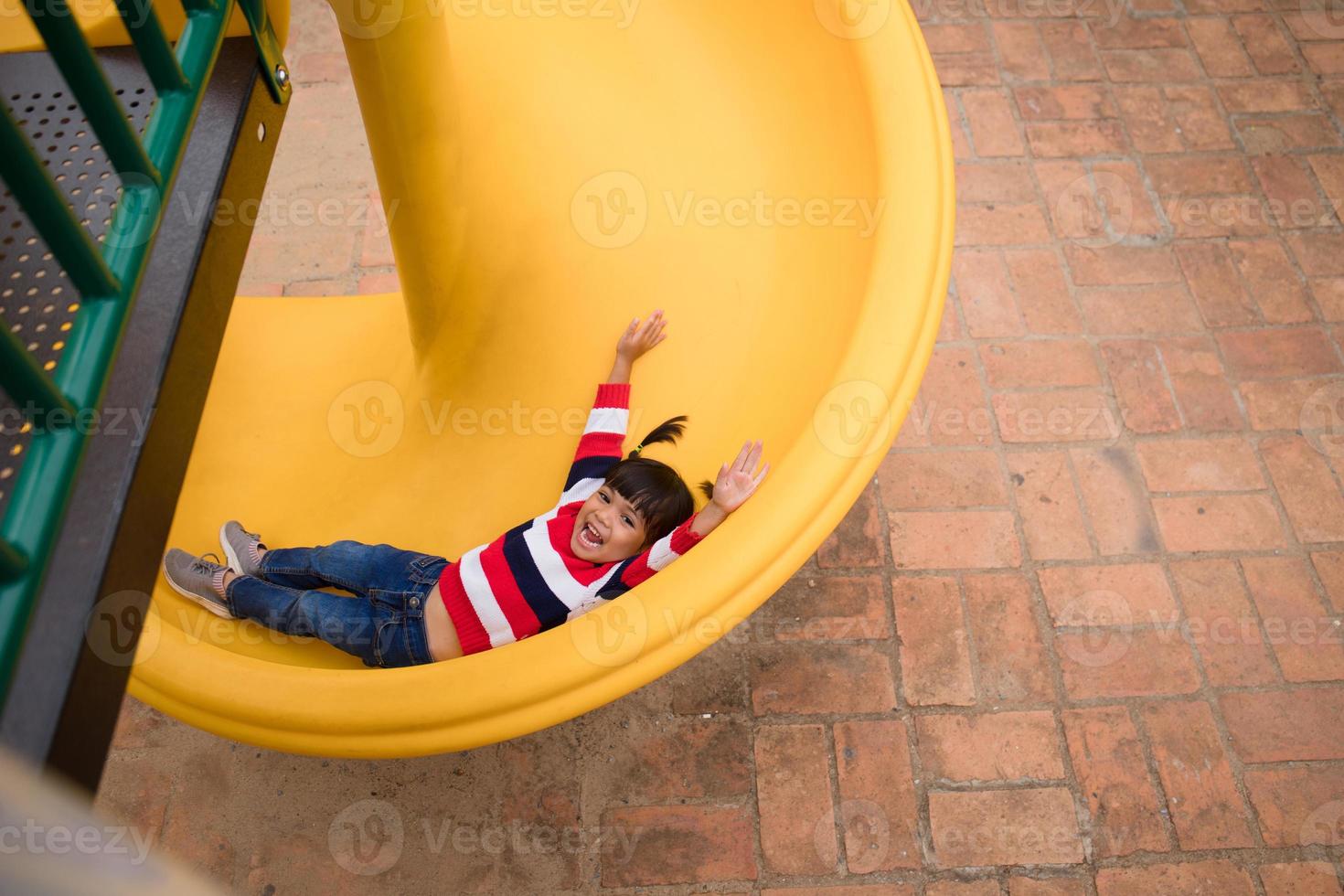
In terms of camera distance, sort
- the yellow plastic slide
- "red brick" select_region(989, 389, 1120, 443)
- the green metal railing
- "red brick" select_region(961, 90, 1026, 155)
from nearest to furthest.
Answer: the green metal railing → the yellow plastic slide → "red brick" select_region(989, 389, 1120, 443) → "red brick" select_region(961, 90, 1026, 155)

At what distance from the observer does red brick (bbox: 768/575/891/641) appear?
6.39 feet

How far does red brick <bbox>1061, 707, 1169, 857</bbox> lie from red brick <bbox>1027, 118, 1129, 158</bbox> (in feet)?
4.80

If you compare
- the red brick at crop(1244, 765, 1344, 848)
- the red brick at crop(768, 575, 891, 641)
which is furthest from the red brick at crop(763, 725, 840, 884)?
the red brick at crop(1244, 765, 1344, 848)

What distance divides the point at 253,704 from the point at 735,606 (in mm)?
577

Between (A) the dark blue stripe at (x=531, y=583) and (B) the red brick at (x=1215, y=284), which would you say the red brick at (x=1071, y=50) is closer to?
(B) the red brick at (x=1215, y=284)

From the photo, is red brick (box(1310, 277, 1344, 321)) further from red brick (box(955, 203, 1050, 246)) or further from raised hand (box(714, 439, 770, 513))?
raised hand (box(714, 439, 770, 513))

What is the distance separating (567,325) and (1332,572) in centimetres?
165

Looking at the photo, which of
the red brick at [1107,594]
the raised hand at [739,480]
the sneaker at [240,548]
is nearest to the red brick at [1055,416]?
the red brick at [1107,594]

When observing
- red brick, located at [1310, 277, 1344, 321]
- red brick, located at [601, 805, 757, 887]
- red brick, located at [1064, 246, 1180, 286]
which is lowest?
red brick, located at [601, 805, 757, 887]

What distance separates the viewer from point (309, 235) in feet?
7.93

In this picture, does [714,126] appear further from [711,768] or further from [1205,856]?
[1205,856]

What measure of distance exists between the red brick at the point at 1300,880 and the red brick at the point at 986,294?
1196 mm

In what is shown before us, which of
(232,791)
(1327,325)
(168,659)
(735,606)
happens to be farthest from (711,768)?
(1327,325)

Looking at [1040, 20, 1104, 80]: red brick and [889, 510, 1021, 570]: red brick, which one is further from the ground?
[1040, 20, 1104, 80]: red brick
